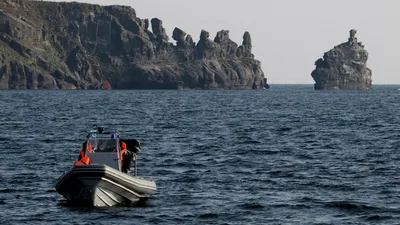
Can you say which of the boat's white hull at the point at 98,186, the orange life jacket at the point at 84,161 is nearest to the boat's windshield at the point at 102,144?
the orange life jacket at the point at 84,161

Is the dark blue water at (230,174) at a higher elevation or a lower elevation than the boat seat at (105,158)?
lower

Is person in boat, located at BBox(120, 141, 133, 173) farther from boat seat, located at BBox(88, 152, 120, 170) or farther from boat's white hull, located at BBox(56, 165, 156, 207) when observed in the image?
boat's white hull, located at BBox(56, 165, 156, 207)

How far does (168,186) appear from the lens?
39.8 metres

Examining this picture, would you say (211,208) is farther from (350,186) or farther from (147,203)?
(350,186)

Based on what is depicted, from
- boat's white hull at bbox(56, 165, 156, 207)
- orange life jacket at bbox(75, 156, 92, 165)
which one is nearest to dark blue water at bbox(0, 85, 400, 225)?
boat's white hull at bbox(56, 165, 156, 207)

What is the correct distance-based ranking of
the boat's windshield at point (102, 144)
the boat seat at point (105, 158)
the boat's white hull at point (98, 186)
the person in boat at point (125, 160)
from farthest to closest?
the boat's windshield at point (102, 144) < the person in boat at point (125, 160) < the boat seat at point (105, 158) < the boat's white hull at point (98, 186)

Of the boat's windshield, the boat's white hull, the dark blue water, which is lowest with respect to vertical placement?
the dark blue water

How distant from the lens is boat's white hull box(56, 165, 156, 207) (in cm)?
3256

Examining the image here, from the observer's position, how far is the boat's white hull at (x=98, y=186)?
32562mm

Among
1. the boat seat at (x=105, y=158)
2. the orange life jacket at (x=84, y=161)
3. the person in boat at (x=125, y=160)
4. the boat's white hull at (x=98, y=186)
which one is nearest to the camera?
the boat's white hull at (x=98, y=186)

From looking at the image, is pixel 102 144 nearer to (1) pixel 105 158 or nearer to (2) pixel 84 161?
(1) pixel 105 158

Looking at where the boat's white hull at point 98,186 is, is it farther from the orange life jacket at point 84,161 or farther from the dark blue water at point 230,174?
the orange life jacket at point 84,161

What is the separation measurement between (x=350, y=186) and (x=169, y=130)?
39.3 meters

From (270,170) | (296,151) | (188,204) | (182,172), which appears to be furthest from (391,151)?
(188,204)
